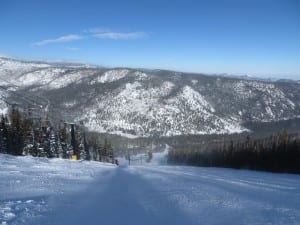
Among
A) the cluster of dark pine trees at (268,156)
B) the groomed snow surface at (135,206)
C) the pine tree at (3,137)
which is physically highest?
the groomed snow surface at (135,206)

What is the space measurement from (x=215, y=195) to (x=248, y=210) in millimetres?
Answer: 2924

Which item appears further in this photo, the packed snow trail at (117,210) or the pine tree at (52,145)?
the pine tree at (52,145)

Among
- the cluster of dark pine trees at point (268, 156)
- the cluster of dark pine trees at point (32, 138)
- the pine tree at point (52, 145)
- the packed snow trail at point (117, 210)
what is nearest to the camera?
the packed snow trail at point (117, 210)

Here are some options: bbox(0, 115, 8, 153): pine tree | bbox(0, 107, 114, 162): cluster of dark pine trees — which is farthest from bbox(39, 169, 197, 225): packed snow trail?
bbox(0, 115, 8, 153): pine tree

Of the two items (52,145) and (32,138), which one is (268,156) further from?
(32,138)

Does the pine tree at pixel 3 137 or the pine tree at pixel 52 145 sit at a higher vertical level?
the pine tree at pixel 3 137

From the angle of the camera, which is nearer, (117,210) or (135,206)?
(117,210)

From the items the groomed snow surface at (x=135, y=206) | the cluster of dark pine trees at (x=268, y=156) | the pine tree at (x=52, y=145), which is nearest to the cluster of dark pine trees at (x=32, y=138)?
the pine tree at (x=52, y=145)

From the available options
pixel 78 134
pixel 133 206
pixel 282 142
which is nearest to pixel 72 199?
pixel 133 206

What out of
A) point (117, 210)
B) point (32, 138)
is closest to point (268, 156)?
point (32, 138)

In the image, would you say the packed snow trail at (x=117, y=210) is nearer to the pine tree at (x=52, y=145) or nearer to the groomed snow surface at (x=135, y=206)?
the groomed snow surface at (x=135, y=206)

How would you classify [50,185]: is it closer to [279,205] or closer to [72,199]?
[72,199]

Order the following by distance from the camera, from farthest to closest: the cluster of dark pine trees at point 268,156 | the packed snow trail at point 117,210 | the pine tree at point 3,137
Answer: the pine tree at point 3,137
the cluster of dark pine trees at point 268,156
the packed snow trail at point 117,210

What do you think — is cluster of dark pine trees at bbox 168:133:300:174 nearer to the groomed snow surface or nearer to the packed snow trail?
the groomed snow surface
